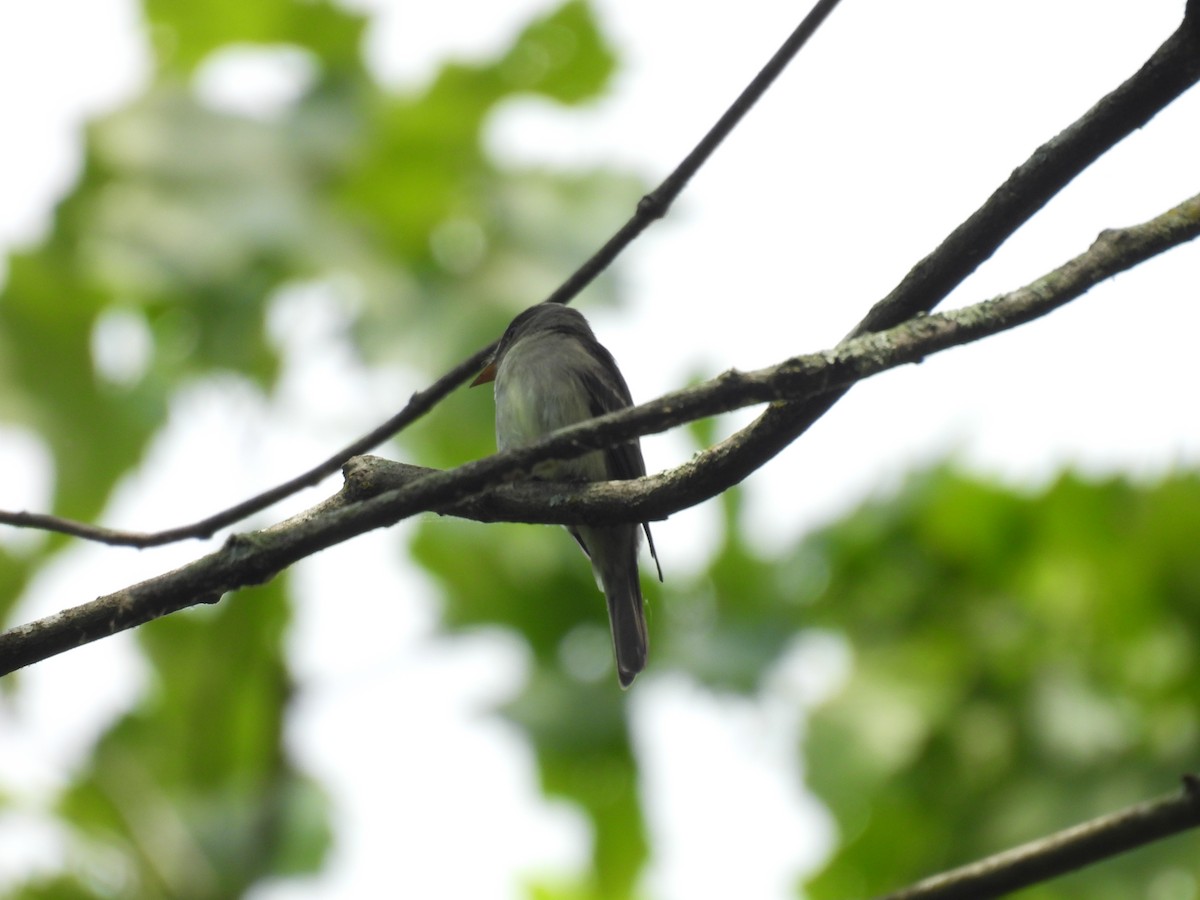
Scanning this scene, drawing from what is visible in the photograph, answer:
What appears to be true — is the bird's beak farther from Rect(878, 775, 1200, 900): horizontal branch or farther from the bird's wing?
Rect(878, 775, 1200, 900): horizontal branch

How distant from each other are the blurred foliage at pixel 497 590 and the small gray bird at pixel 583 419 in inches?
52.3

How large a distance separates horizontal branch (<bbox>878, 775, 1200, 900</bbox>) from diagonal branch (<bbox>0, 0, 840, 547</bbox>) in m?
1.72

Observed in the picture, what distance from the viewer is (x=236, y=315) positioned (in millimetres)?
6609

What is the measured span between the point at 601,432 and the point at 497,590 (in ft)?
15.6

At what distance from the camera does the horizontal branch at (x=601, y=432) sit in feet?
6.68

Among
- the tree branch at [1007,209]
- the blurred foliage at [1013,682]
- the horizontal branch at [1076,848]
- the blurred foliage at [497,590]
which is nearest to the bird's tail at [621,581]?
the blurred foliage at [497,590]

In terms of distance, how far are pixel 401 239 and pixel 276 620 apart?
2651mm

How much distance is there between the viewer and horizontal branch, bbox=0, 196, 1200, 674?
2037mm

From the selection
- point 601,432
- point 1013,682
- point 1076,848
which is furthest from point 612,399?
point 601,432

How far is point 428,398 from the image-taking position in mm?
3211

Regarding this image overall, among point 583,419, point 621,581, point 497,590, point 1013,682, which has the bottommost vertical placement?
point 1013,682

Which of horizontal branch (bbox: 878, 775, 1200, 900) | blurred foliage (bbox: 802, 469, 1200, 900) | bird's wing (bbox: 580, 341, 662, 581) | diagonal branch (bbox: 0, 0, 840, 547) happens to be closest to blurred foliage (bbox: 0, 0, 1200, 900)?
blurred foliage (bbox: 802, 469, 1200, 900)

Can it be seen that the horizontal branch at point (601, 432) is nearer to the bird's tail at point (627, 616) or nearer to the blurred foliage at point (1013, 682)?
the bird's tail at point (627, 616)

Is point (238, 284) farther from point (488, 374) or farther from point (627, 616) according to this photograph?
point (627, 616)
